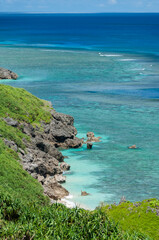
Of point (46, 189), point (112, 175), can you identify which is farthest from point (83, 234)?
point (112, 175)

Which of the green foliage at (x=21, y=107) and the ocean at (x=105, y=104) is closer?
the ocean at (x=105, y=104)

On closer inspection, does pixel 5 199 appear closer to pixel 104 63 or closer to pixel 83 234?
pixel 83 234

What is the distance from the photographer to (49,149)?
42.3 m

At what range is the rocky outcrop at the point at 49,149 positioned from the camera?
34.9 m

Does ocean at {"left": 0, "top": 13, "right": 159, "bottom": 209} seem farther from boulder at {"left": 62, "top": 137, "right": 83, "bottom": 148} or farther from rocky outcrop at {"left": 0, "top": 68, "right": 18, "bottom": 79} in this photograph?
rocky outcrop at {"left": 0, "top": 68, "right": 18, "bottom": 79}

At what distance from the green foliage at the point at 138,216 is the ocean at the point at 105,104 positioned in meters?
9.14

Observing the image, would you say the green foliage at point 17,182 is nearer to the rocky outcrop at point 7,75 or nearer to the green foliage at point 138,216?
the green foliage at point 138,216

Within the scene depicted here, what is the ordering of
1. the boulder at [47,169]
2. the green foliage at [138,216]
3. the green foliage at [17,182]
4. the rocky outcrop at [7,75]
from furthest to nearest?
the rocky outcrop at [7,75]
the boulder at [47,169]
the green foliage at [17,182]
the green foliage at [138,216]

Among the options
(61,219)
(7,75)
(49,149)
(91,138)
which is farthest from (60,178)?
(7,75)

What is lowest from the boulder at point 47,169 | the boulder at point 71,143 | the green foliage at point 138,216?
the green foliage at point 138,216

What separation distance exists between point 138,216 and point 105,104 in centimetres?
4525

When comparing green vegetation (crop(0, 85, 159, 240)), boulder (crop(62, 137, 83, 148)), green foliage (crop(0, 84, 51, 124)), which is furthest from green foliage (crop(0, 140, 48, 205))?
boulder (crop(62, 137, 83, 148))

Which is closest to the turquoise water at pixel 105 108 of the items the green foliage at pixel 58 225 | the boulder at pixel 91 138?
the boulder at pixel 91 138

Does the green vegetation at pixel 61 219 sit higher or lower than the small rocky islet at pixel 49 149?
lower
